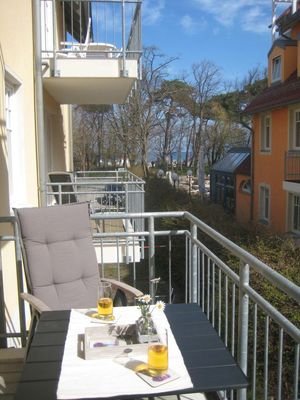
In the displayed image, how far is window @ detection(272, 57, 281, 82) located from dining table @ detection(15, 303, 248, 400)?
749 inches

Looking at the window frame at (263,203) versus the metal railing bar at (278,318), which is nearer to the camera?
the metal railing bar at (278,318)

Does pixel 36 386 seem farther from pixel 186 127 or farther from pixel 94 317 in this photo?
pixel 186 127

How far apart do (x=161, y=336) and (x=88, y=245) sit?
170 cm

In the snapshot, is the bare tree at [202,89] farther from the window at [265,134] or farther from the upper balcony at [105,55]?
the upper balcony at [105,55]

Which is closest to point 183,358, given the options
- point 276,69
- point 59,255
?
point 59,255

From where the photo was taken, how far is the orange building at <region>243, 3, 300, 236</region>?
1772 cm

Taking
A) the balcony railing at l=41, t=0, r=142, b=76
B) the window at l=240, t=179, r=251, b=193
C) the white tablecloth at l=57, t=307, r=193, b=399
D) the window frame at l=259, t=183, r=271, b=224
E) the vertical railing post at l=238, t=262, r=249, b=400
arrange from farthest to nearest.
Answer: the window at l=240, t=179, r=251, b=193
the window frame at l=259, t=183, r=271, b=224
the balcony railing at l=41, t=0, r=142, b=76
the vertical railing post at l=238, t=262, r=249, b=400
the white tablecloth at l=57, t=307, r=193, b=399

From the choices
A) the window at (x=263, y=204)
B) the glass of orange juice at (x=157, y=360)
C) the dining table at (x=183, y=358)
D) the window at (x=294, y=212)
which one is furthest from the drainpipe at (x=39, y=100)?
the window at (x=263, y=204)

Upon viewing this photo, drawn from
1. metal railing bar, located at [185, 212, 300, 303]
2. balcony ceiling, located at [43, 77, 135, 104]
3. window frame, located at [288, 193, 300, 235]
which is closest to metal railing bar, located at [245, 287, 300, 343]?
metal railing bar, located at [185, 212, 300, 303]

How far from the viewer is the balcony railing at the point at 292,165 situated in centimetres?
1742

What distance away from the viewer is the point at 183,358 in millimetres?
2033

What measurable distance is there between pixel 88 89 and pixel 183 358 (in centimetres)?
792

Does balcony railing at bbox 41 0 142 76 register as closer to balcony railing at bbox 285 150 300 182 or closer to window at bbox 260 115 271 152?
balcony railing at bbox 285 150 300 182

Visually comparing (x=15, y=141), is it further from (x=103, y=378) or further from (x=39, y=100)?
(x=103, y=378)
